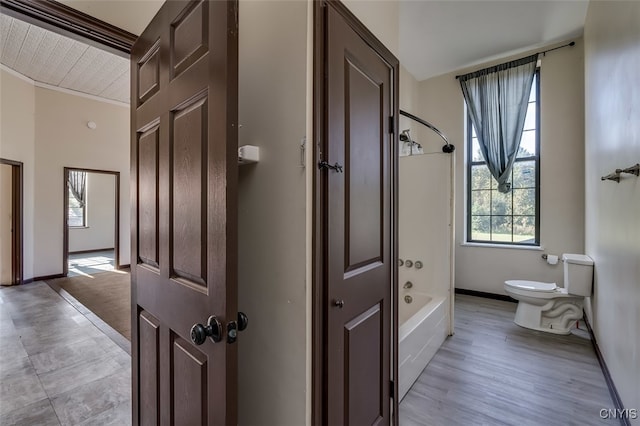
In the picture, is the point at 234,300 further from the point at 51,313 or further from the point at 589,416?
the point at 51,313

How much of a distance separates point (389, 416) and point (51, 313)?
12.8 feet

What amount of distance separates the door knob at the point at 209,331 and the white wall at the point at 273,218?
321mm

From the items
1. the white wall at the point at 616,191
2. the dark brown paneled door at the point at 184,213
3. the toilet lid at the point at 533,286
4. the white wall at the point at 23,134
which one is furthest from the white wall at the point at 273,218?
the white wall at the point at 23,134

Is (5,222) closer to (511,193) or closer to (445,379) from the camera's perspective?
(445,379)

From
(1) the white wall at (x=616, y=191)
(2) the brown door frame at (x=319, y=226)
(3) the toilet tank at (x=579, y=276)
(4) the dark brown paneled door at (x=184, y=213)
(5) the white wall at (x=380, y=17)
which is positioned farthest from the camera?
(3) the toilet tank at (x=579, y=276)

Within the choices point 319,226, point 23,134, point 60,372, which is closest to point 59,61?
point 23,134

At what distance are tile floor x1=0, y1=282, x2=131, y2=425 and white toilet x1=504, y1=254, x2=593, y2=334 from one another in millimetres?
3429

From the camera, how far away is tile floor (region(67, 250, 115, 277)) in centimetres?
573

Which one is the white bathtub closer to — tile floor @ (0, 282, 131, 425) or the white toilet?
the white toilet

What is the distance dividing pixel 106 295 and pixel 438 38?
5.36m

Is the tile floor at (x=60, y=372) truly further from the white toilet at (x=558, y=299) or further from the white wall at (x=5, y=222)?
the white toilet at (x=558, y=299)

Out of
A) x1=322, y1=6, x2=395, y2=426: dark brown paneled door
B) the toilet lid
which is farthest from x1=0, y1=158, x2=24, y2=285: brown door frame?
the toilet lid

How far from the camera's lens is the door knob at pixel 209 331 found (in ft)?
2.71

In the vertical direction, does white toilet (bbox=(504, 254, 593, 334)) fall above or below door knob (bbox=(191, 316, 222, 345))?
below
